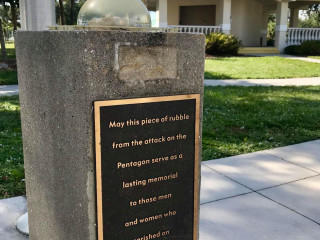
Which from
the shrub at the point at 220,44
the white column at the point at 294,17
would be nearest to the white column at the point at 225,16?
the shrub at the point at 220,44

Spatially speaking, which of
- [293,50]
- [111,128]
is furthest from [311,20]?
[111,128]

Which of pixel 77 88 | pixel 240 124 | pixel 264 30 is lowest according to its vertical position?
pixel 240 124

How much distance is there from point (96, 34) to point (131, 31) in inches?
8.8

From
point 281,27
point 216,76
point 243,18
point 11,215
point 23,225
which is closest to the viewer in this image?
point 23,225

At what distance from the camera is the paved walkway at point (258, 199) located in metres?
3.53

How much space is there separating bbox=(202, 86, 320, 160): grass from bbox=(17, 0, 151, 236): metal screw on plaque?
3.30m

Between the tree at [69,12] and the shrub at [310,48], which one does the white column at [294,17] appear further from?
the tree at [69,12]

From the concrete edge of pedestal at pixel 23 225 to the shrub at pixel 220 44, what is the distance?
1704cm

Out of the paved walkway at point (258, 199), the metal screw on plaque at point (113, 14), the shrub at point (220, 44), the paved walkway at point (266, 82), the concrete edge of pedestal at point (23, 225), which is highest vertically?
the metal screw on plaque at point (113, 14)

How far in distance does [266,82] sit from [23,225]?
10.1 meters

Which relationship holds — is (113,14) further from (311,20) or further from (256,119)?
(311,20)

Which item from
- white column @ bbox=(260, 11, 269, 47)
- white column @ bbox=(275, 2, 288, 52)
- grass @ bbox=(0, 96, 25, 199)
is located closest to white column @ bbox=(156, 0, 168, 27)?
white column @ bbox=(275, 2, 288, 52)

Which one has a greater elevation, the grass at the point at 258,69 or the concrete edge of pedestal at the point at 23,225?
the grass at the point at 258,69

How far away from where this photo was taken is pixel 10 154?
17.3 feet
